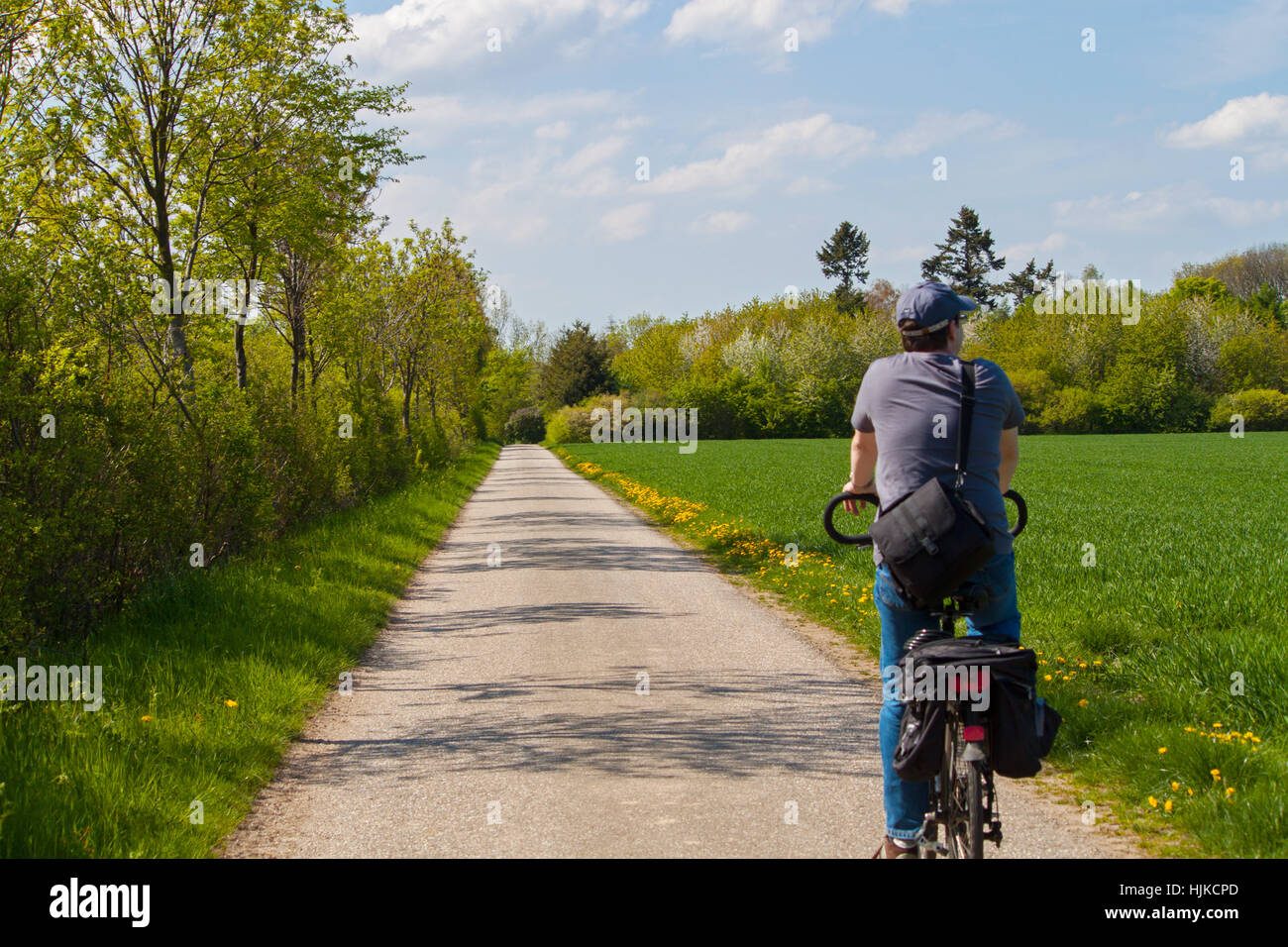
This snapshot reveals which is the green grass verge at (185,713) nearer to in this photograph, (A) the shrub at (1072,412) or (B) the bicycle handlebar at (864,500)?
(B) the bicycle handlebar at (864,500)

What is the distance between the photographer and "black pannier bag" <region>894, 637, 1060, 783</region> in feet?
10.8

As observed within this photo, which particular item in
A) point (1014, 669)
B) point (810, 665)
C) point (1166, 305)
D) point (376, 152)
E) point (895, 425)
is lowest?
point (810, 665)

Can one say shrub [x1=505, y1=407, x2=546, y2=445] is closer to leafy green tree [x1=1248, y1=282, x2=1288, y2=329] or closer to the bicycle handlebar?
leafy green tree [x1=1248, y1=282, x2=1288, y2=329]

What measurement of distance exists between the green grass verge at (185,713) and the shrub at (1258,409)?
7957cm

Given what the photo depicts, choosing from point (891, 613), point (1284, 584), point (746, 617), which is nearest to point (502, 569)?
point (746, 617)

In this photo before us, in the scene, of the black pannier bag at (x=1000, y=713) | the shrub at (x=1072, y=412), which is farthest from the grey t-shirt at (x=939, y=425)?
the shrub at (x=1072, y=412)

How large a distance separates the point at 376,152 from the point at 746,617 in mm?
10401

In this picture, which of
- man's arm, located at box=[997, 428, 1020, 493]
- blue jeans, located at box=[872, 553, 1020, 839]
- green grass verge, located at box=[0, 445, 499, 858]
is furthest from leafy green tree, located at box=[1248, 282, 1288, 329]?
blue jeans, located at box=[872, 553, 1020, 839]

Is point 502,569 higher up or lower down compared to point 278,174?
lower down

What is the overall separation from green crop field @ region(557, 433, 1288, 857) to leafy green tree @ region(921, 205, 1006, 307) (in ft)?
243

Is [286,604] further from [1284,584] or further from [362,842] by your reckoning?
[1284,584]

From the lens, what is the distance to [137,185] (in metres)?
13.0

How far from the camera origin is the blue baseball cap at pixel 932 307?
366cm

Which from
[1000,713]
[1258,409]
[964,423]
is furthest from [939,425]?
[1258,409]
